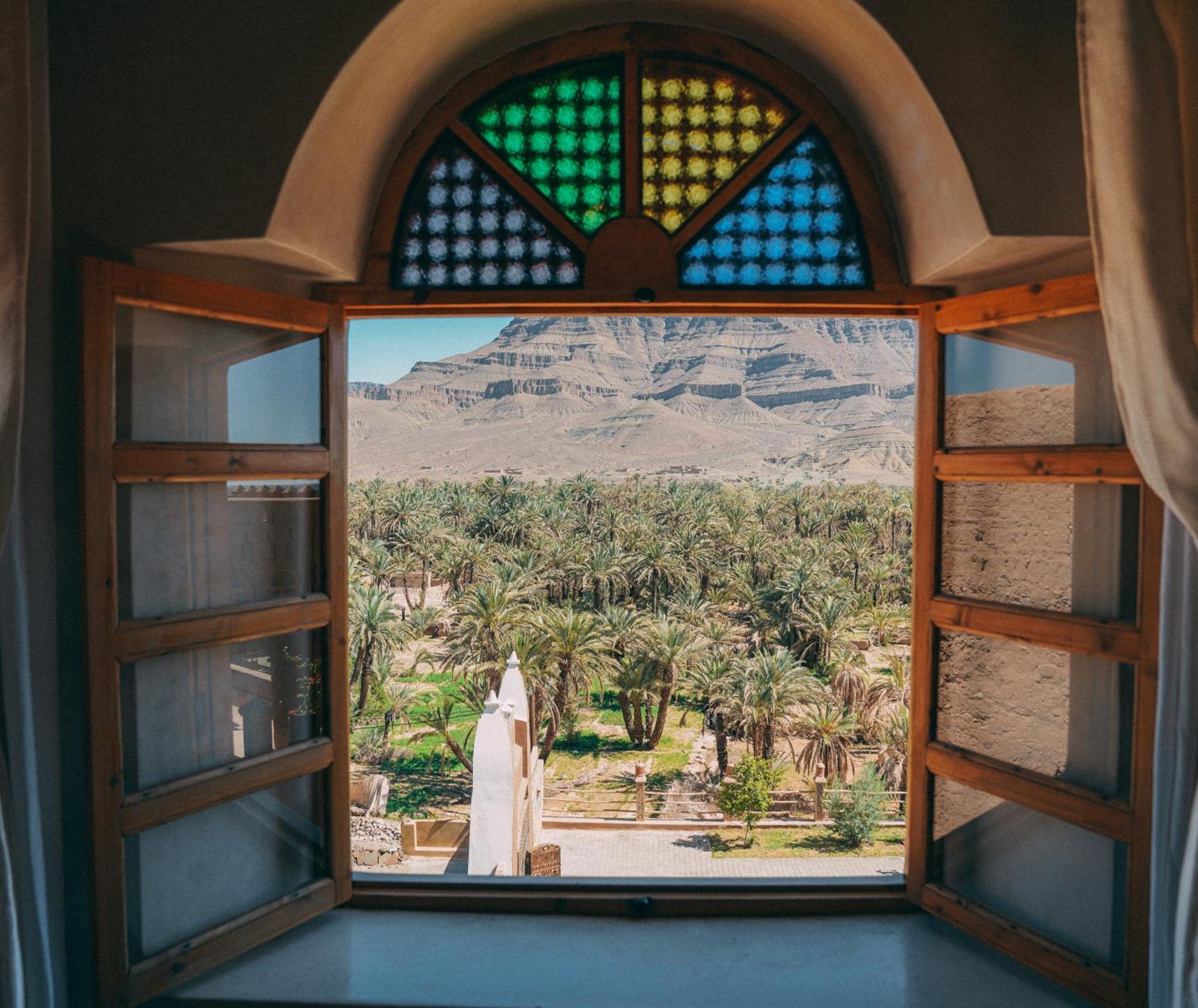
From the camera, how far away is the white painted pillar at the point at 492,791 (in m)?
5.95

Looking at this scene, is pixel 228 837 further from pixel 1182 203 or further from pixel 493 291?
pixel 1182 203

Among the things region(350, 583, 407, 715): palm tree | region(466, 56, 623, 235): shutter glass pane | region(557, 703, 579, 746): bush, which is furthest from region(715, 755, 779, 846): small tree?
region(466, 56, 623, 235): shutter glass pane

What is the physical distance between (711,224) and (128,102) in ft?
3.89

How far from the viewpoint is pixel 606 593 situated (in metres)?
18.1

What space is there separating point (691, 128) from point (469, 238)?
0.56 metres

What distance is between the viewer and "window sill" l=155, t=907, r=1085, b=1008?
1.62 meters

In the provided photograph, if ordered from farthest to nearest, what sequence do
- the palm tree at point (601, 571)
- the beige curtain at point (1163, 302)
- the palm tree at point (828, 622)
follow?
1. the palm tree at point (601, 571)
2. the palm tree at point (828, 622)
3. the beige curtain at point (1163, 302)

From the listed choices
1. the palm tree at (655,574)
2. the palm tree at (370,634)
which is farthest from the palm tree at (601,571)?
the palm tree at (370,634)

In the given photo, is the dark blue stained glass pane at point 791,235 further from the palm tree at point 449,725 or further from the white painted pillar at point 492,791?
the palm tree at point 449,725

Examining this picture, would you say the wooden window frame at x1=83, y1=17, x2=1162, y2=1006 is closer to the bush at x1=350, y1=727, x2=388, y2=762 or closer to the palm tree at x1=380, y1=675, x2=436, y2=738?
the palm tree at x1=380, y1=675, x2=436, y2=738

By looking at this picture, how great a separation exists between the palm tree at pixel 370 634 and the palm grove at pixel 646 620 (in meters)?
0.03

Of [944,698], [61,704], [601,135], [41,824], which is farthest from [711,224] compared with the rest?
[41,824]

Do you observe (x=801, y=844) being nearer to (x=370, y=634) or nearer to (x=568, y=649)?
(x=568, y=649)

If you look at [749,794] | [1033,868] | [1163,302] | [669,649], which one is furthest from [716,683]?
[1163,302]
